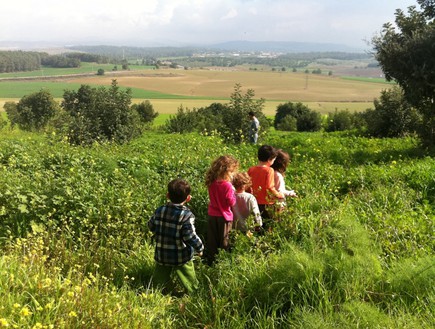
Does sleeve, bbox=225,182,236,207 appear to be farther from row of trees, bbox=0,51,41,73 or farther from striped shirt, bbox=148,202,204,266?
row of trees, bbox=0,51,41,73

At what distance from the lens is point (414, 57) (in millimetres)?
11961

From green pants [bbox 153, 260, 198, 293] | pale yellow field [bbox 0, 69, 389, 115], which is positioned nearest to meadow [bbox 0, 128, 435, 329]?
green pants [bbox 153, 260, 198, 293]

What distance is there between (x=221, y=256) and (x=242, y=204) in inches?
31.4

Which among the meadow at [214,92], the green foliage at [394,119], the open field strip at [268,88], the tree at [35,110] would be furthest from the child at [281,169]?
the open field strip at [268,88]

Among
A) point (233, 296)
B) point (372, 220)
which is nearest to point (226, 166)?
A: point (233, 296)

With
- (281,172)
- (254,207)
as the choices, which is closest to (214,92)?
(281,172)

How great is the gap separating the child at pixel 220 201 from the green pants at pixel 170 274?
0.60 m

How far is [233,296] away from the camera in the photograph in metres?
3.73

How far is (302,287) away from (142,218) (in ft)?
9.31

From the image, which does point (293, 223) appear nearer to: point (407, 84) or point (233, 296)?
point (233, 296)

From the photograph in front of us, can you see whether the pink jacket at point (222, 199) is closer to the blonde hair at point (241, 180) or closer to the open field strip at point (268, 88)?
the blonde hair at point (241, 180)

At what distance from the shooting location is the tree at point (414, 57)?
1175 cm

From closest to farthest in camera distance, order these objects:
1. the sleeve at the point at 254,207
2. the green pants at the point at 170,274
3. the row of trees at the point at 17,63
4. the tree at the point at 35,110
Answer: the green pants at the point at 170,274 → the sleeve at the point at 254,207 → the tree at the point at 35,110 → the row of trees at the point at 17,63

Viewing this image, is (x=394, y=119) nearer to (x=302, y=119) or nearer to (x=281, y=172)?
(x=281, y=172)
